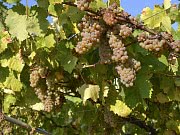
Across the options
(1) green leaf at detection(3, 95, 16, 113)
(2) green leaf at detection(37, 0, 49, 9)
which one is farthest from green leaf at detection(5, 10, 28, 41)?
(1) green leaf at detection(3, 95, 16, 113)

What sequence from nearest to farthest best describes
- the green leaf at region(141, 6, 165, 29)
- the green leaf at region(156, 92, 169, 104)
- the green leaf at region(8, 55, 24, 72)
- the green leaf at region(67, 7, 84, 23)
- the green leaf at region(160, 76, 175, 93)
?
1. the green leaf at region(67, 7, 84, 23)
2. the green leaf at region(141, 6, 165, 29)
3. the green leaf at region(8, 55, 24, 72)
4. the green leaf at region(160, 76, 175, 93)
5. the green leaf at region(156, 92, 169, 104)

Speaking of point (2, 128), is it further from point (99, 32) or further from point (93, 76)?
point (99, 32)

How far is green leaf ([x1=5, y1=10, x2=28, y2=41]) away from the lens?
3.08 metres

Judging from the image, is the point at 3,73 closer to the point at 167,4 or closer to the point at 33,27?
the point at 33,27

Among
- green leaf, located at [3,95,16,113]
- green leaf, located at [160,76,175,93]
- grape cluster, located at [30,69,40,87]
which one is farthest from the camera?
green leaf, located at [3,95,16,113]

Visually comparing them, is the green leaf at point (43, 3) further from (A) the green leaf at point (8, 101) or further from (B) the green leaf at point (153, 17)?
(A) the green leaf at point (8, 101)

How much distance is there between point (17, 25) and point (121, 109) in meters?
1.04

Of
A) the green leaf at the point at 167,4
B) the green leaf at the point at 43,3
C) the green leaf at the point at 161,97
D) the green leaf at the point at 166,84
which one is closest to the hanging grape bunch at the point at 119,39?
the green leaf at the point at 43,3

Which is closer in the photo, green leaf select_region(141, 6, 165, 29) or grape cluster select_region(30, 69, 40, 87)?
green leaf select_region(141, 6, 165, 29)

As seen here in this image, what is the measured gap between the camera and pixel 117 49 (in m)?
2.74

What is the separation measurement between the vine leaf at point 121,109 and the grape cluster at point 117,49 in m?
0.85

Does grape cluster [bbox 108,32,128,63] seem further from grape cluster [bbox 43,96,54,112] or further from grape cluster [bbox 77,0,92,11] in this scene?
grape cluster [bbox 43,96,54,112]

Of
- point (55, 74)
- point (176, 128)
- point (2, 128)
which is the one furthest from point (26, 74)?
point (176, 128)

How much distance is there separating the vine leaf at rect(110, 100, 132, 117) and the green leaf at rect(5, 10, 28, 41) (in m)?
0.95
